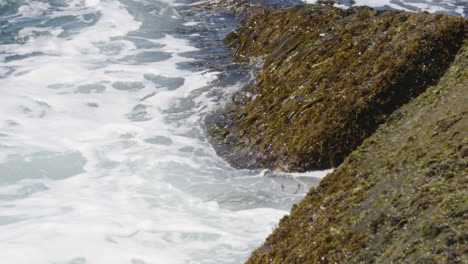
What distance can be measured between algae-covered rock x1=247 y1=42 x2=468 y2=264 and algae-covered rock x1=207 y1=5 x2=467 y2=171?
2.30 ft

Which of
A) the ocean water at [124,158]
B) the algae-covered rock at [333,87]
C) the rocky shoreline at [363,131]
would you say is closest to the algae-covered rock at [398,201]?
the rocky shoreline at [363,131]

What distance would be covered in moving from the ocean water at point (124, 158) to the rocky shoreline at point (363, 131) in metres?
0.70

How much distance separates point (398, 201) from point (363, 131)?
276cm

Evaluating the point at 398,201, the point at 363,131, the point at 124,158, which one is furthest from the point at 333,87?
the point at 124,158

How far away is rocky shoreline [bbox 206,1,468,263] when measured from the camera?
13.5 ft

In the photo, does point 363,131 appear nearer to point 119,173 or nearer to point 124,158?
point 119,173

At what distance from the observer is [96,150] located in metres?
10.1

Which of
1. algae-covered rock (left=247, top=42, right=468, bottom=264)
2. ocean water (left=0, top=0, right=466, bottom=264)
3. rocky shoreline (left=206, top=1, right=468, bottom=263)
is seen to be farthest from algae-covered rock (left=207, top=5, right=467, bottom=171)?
algae-covered rock (left=247, top=42, right=468, bottom=264)

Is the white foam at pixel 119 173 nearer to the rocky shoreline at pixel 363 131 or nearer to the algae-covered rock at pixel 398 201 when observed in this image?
the rocky shoreline at pixel 363 131

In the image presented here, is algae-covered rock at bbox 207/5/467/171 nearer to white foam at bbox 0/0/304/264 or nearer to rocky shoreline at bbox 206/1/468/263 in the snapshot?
rocky shoreline at bbox 206/1/468/263

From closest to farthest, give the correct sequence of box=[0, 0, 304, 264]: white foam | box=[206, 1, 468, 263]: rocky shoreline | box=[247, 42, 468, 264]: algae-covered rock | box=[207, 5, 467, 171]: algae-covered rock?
box=[247, 42, 468, 264]: algae-covered rock < box=[206, 1, 468, 263]: rocky shoreline < box=[0, 0, 304, 264]: white foam < box=[207, 5, 467, 171]: algae-covered rock

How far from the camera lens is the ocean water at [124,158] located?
670cm

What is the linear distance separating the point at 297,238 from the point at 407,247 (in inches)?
58.8

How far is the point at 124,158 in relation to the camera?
380 inches
